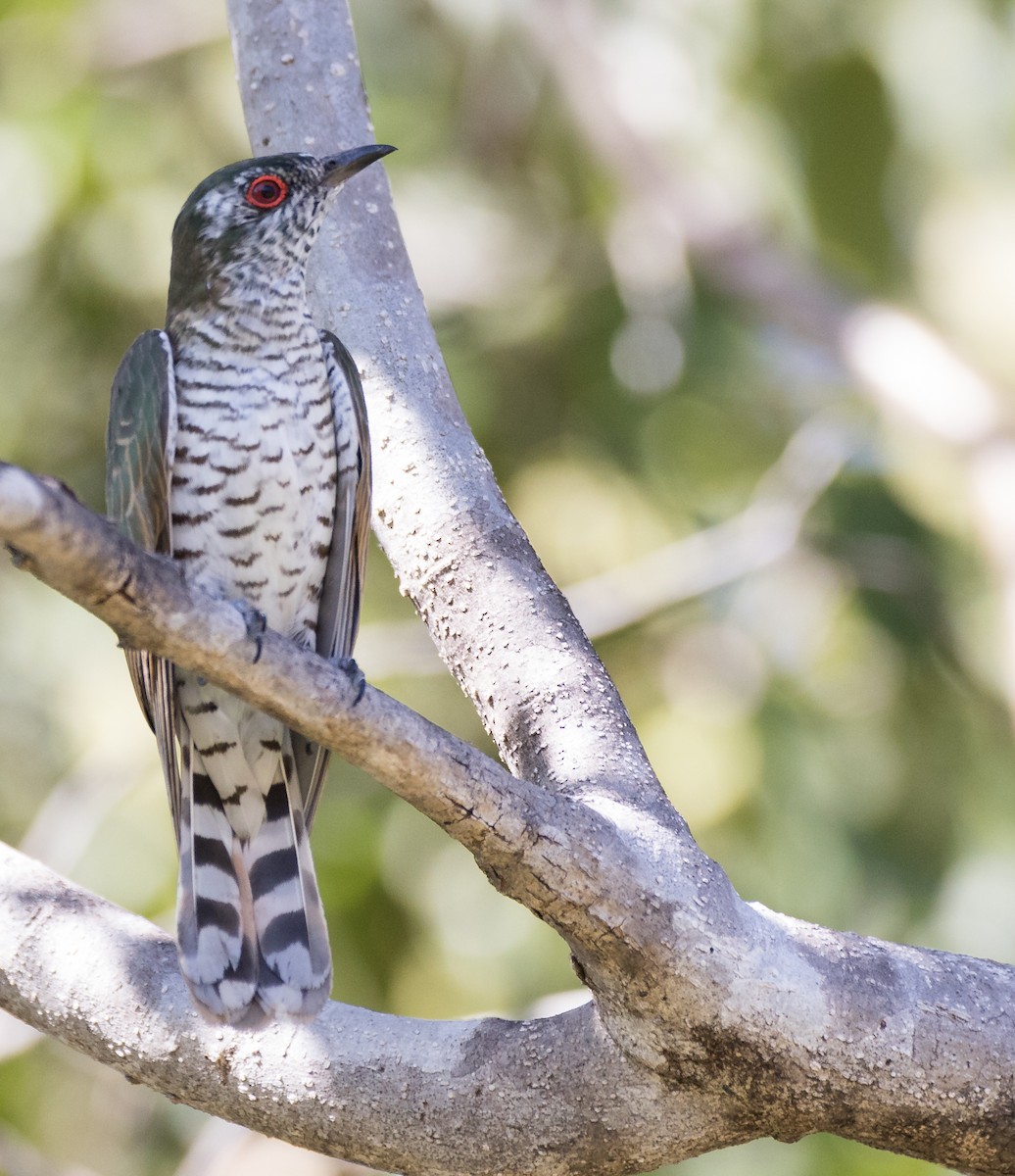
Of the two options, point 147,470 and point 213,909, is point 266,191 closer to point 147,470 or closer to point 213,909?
point 147,470

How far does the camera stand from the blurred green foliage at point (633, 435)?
5.59 metres

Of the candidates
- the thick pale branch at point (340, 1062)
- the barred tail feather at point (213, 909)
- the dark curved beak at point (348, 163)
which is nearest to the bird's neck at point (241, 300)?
the dark curved beak at point (348, 163)

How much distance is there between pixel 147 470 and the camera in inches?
115

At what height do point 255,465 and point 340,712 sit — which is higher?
point 255,465

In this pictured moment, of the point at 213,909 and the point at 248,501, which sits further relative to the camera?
the point at 248,501

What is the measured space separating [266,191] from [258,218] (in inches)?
2.5

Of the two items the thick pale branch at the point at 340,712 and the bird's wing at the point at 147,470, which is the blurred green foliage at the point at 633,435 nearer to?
the bird's wing at the point at 147,470

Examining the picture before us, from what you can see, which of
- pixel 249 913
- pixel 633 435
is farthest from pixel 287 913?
pixel 633 435

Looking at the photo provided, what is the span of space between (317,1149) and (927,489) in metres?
4.27

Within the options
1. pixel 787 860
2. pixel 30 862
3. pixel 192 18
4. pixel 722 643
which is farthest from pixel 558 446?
pixel 30 862

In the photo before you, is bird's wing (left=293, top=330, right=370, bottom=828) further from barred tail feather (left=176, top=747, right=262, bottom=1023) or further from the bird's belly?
barred tail feather (left=176, top=747, right=262, bottom=1023)

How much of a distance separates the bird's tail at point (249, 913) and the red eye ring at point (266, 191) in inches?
49.7

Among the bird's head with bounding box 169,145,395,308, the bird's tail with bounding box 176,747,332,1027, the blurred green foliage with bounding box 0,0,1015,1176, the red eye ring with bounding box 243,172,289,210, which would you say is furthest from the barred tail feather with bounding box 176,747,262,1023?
the blurred green foliage with bounding box 0,0,1015,1176

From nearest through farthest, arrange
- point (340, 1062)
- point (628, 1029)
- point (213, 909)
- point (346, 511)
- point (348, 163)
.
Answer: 1. point (628, 1029)
2. point (340, 1062)
3. point (213, 909)
4. point (346, 511)
5. point (348, 163)
